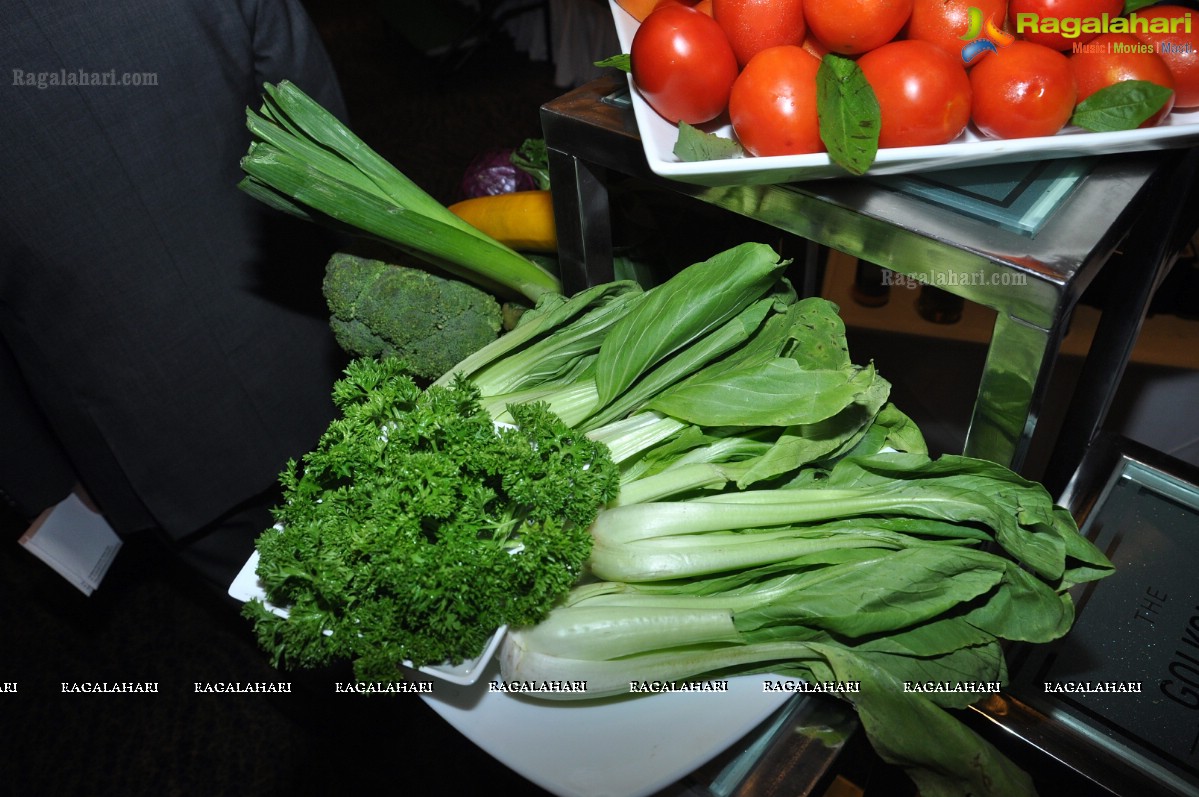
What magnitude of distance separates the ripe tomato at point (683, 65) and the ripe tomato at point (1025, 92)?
25 cm

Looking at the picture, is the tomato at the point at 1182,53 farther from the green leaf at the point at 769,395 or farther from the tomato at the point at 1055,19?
the green leaf at the point at 769,395

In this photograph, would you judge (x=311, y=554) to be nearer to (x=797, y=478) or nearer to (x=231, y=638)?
(x=797, y=478)

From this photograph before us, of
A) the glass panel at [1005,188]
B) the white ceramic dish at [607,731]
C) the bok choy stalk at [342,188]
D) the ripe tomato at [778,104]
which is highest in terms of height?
the ripe tomato at [778,104]

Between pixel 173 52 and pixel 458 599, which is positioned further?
pixel 173 52

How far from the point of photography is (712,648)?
803 millimetres

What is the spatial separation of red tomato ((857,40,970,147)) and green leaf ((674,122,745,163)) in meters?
0.14

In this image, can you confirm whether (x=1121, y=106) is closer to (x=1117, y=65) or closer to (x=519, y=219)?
(x=1117, y=65)

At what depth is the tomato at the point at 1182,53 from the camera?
0.77m

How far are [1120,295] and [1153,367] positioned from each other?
2.49 feet

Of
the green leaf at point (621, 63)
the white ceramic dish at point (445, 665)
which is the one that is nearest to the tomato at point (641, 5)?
the green leaf at point (621, 63)

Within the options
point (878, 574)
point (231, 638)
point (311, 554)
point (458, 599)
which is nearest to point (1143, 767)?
point (878, 574)

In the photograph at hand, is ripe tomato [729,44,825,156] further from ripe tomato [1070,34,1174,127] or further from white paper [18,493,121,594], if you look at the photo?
white paper [18,493,121,594]

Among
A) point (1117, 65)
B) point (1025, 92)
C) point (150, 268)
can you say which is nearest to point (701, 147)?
point (1025, 92)

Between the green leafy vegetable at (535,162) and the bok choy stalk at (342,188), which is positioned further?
the green leafy vegetable at (535,162)
